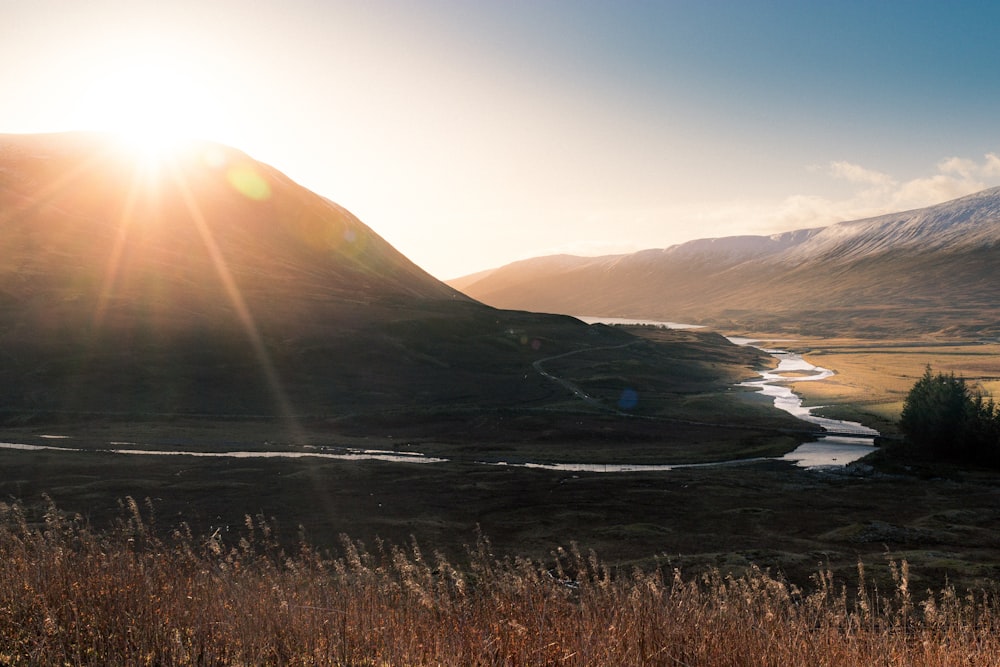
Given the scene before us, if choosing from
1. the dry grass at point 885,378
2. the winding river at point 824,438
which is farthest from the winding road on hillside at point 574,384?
the dry grass at point 885,378

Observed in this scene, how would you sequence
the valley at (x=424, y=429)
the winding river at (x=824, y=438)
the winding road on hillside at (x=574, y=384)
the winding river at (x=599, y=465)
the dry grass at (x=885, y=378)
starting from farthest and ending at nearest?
1. the dry grass at (x=885, y=378)
2. the winding road on hillside at (x=574, y=384)
3. the winding river at (x=824, y=438)
4. the winding river at (x=599, y=465)
5. the valley at (x=424, y=429)

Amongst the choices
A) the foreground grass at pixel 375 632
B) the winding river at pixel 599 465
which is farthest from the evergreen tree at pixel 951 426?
the foreground grass at pixel 375 632

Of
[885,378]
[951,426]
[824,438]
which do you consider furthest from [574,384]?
[951,426]

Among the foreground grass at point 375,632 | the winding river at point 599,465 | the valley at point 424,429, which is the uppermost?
the foreground grass at point 375,632

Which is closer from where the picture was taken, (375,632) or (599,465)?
(375,632)

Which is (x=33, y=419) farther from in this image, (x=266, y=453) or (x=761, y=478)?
(x=761, y=478)

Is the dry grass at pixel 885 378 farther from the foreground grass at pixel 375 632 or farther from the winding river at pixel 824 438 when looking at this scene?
the foreground grass at pixel 375 632

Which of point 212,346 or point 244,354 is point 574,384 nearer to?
point 244,354

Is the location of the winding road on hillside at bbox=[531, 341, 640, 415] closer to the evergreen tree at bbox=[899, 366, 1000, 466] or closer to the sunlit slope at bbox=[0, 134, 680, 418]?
the sunlit slope at bbox=[0, 134, 680, 418]

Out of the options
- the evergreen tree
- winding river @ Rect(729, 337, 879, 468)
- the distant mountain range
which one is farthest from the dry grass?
the distant mountain range

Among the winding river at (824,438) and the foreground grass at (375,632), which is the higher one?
the foreground grass at (375,632)

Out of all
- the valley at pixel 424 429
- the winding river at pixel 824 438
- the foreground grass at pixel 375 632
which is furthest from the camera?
the winding river at pixel 824 438

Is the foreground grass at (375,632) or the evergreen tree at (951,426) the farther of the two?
the evergreen tree at (951,426)

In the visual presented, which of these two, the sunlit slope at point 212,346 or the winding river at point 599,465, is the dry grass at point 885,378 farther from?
the sunlit slope at point 212,346
